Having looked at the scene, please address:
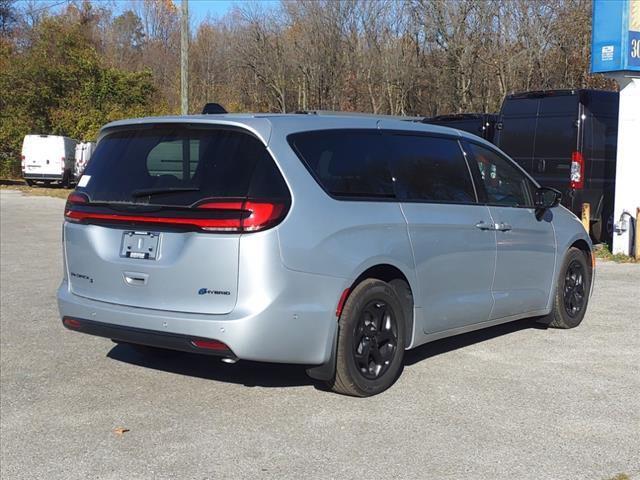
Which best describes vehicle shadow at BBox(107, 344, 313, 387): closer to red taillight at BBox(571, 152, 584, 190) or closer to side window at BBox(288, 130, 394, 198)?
side window at BBox(288, 130, 394, 198)

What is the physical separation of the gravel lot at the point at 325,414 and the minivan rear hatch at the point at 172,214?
0.78 meters

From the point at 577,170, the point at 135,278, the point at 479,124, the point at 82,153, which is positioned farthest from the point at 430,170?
the point at 82,153

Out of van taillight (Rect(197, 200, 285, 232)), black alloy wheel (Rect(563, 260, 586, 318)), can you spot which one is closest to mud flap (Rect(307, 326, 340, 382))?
van taillight (Rect(197, 200, 285, 232))

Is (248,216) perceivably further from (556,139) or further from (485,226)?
(556,139)

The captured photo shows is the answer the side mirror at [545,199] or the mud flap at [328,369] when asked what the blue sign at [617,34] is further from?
the mud flap at [328,369]

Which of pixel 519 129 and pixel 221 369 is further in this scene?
pixel 519 129

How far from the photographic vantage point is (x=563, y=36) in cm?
2664

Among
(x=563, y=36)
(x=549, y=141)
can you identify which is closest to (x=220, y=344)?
(x=549, y=141)

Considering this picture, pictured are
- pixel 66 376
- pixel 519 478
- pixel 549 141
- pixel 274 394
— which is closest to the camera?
pixel 519 478

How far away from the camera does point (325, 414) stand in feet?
16.6

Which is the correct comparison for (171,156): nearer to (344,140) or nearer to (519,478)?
(344,140)

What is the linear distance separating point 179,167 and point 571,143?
8748 millimetres

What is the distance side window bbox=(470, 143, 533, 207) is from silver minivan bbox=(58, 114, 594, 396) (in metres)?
0.25

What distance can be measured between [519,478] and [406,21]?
3115 centimetres
